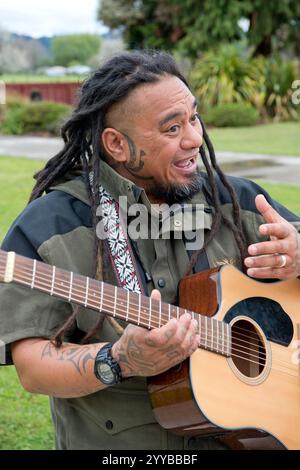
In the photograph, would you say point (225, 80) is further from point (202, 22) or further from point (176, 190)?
point (176, 190)

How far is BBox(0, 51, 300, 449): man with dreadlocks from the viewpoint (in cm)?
214

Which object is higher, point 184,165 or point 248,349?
point 184,165

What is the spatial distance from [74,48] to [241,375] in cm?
6355

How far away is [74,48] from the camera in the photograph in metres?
63.2

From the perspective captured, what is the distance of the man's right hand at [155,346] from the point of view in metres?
1.95

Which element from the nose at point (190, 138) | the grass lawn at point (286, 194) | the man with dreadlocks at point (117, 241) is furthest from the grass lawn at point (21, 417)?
the grass lawn at point (286, 194)

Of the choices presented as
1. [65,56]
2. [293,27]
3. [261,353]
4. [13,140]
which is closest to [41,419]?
[261,353]

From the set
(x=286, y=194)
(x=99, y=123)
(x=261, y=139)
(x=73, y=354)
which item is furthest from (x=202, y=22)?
(x=73, y=354)

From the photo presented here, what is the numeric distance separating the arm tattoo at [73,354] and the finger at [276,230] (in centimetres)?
70

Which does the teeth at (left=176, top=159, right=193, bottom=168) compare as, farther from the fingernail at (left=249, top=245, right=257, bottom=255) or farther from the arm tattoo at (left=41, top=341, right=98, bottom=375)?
the arm tattoo at (left=41, top=341, right=98, bottom=375)

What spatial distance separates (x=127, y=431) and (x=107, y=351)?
355 millimetres

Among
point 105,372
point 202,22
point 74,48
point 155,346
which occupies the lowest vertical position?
point 74,48
